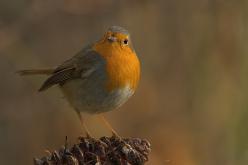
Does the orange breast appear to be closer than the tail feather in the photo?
Yes

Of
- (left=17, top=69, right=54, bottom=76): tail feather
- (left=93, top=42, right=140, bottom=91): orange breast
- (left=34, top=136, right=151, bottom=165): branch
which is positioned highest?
(left=93, top=42, right=140, bottom=91): orange breast

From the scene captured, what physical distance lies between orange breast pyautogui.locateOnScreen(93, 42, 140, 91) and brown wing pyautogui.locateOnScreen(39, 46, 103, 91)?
4.5 inches

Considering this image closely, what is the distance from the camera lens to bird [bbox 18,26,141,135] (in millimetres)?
5172

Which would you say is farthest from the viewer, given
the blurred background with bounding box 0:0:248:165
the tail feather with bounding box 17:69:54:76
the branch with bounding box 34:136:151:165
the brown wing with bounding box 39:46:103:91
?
the tail feather with bounding box 17:69:54:76

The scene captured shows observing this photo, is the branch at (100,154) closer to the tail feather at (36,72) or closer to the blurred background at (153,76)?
the blurred background at (153,76)

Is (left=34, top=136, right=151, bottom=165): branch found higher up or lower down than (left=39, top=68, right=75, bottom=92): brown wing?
lower down

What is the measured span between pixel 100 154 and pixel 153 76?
7.48 feet

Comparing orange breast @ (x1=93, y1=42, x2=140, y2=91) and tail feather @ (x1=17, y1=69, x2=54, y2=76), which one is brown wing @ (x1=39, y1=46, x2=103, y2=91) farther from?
tail feather @ (x1=17, y1=69, x2=54, y2=76)

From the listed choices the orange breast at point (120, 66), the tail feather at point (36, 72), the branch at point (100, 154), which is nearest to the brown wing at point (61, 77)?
the tail feather at point (36, 72)

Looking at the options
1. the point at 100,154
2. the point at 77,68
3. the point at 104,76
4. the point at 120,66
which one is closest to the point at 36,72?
the point at 77,68

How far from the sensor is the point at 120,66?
5188 millimetres

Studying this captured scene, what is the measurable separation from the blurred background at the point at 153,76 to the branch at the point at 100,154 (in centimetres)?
128

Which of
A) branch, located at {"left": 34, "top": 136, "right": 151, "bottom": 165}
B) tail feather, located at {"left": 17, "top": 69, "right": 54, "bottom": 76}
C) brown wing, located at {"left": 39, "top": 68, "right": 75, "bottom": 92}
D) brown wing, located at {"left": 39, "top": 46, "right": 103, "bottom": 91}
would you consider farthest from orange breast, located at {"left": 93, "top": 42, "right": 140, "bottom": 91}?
branch, located at {"left": 34, "top": 136, "right": 151, "bottom": 165}

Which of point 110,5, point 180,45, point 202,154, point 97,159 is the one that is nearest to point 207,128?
point 202,154
